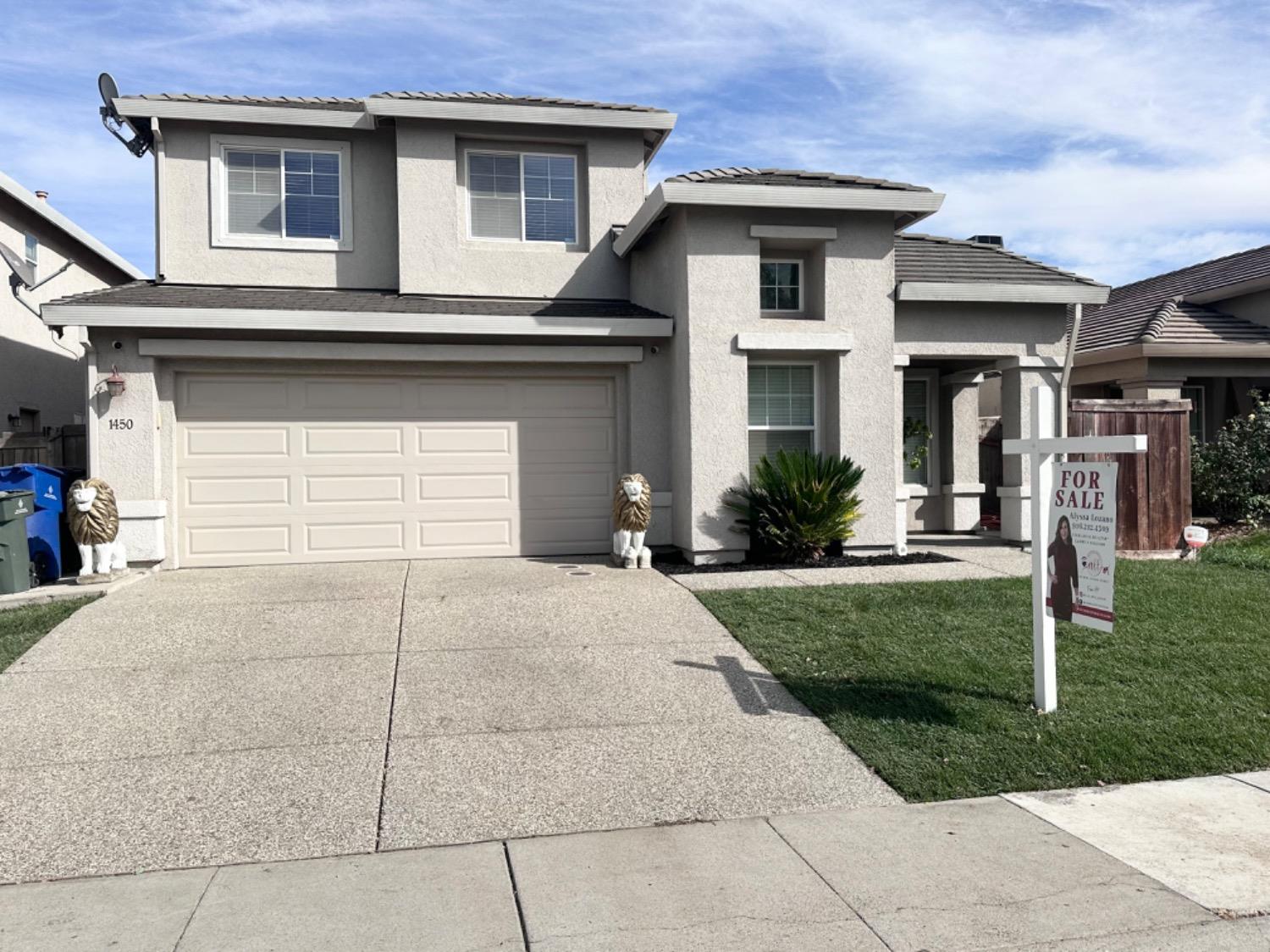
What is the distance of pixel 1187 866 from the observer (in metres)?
4.38

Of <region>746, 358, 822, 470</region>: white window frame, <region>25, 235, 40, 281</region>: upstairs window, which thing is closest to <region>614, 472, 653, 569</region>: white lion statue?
<region>746, 358, 822, 470</region>: white window frame

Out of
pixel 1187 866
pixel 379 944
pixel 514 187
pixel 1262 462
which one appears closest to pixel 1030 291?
pixel 1262 462

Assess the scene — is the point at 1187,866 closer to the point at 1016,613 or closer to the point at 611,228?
the point at 1016,613

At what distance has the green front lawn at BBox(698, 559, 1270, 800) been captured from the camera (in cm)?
556

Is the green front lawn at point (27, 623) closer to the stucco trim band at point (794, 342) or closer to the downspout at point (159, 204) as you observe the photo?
the downspout at point (159, 204)

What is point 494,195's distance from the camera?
12.8 metres

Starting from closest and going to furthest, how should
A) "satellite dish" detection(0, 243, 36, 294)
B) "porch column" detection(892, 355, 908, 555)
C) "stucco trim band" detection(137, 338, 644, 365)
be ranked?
"stucco trim band" detection(137, 338, 644, 365) → "porch column" detection(892, 355, 908, 555) → "satellite dish" detection(0, 243, 36, 294)

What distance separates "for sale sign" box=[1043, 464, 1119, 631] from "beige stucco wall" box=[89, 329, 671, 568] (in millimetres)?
6053

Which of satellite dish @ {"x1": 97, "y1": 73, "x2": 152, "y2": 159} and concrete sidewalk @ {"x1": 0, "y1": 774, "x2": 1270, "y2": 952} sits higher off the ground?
satellite dish @ {"x1": 97, "y1": 73, "x2": 152, "y2": 159}

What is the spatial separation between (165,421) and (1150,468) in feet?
37.6

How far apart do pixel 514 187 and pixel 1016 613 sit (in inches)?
320

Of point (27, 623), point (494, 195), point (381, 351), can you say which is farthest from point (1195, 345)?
point (27, 623)

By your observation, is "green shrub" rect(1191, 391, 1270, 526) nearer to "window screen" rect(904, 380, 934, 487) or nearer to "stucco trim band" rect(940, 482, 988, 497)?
Answer: "stucco trim band" rect(940, 482, 988, 497)

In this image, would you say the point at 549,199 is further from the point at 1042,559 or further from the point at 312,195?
the point at 1042,559
